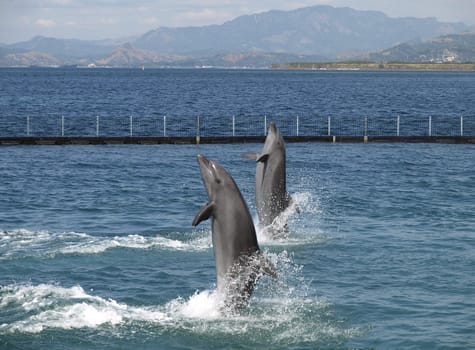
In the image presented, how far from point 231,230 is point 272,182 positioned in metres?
8.49

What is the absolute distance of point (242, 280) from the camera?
1795cm

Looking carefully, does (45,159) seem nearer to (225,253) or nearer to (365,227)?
(365,227)

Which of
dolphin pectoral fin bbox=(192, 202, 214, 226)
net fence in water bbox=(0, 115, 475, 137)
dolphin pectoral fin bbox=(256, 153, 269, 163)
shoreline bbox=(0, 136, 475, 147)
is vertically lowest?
net fence in water bbox=(0, 115, 475, 137)

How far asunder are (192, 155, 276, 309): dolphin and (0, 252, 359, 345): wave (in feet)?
3.29

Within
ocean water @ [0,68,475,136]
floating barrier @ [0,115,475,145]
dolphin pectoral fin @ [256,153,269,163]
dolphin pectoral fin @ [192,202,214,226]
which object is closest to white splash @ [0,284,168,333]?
dolphin pectoral fin @ [192,202,214,226]

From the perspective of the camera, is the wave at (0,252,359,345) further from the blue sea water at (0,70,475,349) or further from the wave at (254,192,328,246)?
the wave at (254,192,328,246)

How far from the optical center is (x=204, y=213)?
17.1 meters

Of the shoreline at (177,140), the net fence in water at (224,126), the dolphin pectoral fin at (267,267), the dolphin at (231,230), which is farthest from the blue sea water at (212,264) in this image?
the net fence in water at (224,126)

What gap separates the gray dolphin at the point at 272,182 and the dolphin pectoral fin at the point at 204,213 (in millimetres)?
8685

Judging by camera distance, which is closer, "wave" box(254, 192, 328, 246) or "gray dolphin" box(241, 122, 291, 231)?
"gray dolphin" box(241, 122, 291, 231)

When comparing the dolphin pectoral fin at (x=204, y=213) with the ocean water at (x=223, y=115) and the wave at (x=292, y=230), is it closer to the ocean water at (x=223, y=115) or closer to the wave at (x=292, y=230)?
the wave at (x=292, y=230)

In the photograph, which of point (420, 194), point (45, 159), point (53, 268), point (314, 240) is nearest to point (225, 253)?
point (53, 268)

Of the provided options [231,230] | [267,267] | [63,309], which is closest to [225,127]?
[63,309]

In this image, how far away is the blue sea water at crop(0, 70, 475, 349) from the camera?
18328 mm
